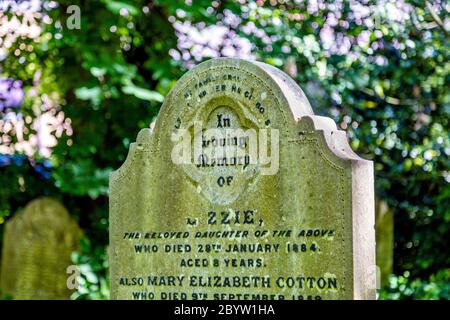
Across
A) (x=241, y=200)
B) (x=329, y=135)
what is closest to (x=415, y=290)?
(x=241, y=200)

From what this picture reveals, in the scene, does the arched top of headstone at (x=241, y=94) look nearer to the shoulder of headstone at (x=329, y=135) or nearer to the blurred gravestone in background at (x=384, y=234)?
the shoulder of headstone at (x=329, y=135)

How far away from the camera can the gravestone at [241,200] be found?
5.67 meters

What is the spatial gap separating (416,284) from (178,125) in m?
4.02

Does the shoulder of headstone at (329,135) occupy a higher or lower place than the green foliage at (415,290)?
higher

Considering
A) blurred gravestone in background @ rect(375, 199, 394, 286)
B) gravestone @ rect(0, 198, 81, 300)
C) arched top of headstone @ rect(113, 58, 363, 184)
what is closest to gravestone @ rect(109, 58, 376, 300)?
arched top of headstone @ rect(113, 58, 363, 184)

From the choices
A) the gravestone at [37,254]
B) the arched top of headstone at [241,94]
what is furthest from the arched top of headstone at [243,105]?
the gravestone at [37,254]

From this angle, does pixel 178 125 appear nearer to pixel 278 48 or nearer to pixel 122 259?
pixel 122 259

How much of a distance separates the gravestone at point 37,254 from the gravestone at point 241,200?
11.5 feet

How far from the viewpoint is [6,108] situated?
11016mm

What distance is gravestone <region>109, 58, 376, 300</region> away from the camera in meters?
5.67

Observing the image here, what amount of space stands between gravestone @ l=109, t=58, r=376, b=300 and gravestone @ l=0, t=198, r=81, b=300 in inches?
138

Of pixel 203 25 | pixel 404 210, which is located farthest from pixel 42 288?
pixel 404 210

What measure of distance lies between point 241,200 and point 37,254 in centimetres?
451

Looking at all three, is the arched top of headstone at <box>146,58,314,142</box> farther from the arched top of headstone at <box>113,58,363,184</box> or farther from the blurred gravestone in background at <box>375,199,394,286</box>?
the blurred gravestone in background at <box>375,199,394,286</box>
